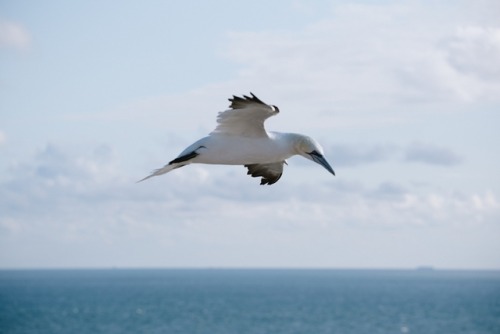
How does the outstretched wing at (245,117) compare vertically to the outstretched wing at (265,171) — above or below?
above

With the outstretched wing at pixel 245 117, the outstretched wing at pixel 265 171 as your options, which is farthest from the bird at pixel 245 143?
the outstretched wing at pixel 265 171

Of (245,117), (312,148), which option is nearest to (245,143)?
(245,117)

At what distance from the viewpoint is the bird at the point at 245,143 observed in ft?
46.8

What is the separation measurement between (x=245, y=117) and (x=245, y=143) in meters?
0.40

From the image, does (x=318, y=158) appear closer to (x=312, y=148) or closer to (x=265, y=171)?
(x=312, y=148)

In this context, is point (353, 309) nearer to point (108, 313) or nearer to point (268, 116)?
point (108, 313)

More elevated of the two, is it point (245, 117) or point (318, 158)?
point (245, 117)

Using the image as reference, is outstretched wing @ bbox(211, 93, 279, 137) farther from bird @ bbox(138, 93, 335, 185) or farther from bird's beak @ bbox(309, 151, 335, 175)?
bird's beak @ bbox(309, 151, 335, 175)

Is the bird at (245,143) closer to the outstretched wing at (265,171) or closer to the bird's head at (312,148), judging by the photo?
the bird's head at (312,148)

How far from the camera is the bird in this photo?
46.8 ft

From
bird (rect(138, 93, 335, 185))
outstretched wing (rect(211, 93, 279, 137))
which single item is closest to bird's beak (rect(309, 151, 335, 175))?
bird (rect(138, 93, 335, 185))

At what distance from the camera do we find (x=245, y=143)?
47.4 ft

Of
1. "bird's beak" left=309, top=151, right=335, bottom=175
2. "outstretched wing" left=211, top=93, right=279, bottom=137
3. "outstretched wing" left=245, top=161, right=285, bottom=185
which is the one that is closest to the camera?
"outstretched wing" left=211, top=93, right=279, bottom=137

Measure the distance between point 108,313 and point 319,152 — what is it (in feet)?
508
